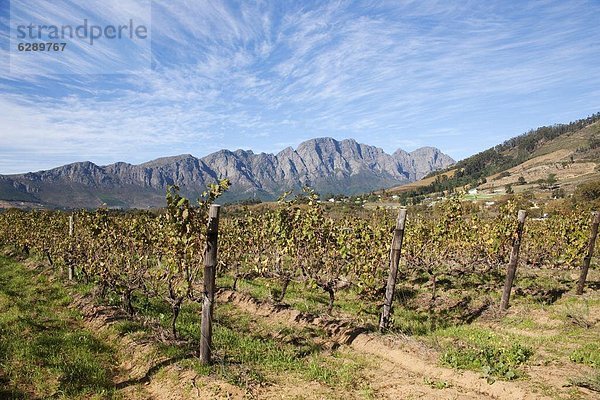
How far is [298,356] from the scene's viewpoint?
8859mm

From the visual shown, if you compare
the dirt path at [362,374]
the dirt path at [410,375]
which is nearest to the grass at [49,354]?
the dirt path at [362,374]

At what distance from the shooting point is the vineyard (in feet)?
28.2

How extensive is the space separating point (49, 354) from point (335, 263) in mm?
8675

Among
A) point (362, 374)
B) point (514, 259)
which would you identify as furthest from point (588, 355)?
point (362, 374)

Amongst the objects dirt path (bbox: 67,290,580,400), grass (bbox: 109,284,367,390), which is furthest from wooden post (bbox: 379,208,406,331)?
grass (bbox: 109,284,367,390)

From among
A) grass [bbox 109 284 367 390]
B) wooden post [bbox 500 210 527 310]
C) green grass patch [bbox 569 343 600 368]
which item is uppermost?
wooden post [bbox 500 210 527 310]

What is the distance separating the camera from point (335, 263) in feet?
41.3

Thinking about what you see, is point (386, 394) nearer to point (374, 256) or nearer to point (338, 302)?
point (374, 256)

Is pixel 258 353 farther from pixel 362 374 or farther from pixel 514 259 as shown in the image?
pixel 514 259

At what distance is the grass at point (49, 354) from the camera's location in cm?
713

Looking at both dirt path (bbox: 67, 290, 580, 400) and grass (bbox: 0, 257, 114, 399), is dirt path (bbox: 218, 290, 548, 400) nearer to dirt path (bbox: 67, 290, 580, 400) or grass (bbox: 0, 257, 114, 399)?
dirt path (bbox: 67, 290, 580, 400)

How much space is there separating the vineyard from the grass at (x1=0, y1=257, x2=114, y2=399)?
5.66 feet

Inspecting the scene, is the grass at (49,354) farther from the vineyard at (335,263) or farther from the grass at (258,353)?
the vineyard at (335,263)

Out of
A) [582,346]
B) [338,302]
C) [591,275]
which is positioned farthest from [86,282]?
[591,275]
